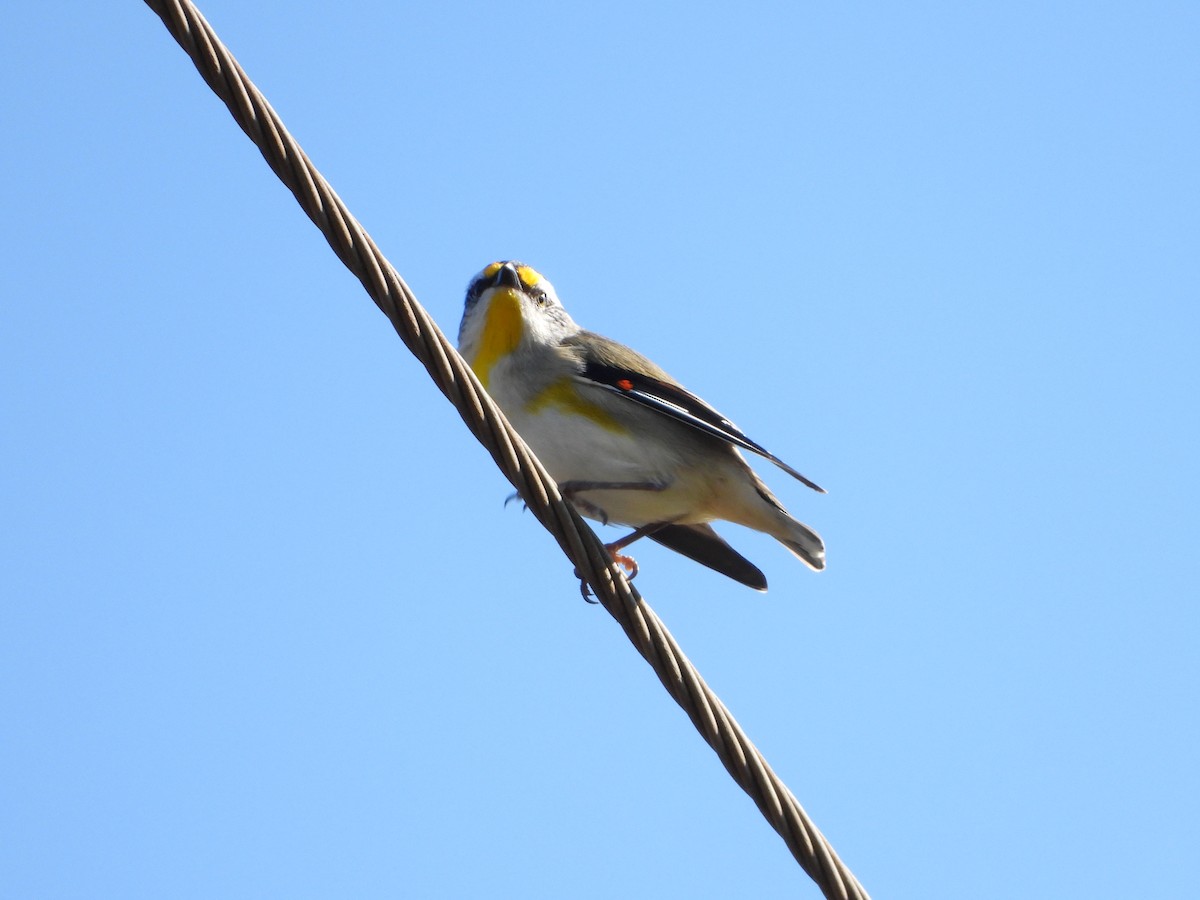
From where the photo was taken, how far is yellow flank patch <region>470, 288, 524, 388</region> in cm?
677

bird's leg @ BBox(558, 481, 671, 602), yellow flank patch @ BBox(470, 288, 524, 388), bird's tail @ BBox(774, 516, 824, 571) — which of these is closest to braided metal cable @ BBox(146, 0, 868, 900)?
bird's leg @ BBox(558, 481, 671, 602)

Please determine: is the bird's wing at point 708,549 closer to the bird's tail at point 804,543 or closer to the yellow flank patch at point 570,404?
the bird's tail at point 804,543

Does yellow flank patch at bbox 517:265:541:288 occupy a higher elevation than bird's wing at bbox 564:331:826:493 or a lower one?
higher

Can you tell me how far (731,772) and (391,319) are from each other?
1463mm

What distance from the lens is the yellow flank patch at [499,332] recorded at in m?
6.77

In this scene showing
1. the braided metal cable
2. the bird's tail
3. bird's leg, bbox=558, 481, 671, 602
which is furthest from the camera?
the bird's tail

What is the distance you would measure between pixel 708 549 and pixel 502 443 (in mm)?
3797

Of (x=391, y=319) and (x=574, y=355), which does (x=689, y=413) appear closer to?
(x=574, y=355)

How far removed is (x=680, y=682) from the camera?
11.6ft

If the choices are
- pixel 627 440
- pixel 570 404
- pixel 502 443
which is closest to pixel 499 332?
pixel 570 404

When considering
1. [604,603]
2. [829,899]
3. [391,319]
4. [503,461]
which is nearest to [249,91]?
[391,319]

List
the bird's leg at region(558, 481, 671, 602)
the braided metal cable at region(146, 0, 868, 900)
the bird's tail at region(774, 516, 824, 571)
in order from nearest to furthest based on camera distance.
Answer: the braided metal cable at region(146, 0, 868, 900), the bird's leg at region(558, 481, 671, 602), the bird's tail at region(774, 516, 824, 571)

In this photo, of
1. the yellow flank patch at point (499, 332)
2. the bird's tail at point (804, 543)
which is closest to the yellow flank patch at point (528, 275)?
the yellow flank patch at point (499, 332)

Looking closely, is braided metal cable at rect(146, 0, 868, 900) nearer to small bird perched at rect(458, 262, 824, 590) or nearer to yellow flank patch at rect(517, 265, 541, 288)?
small bird perched at rect(458, 262, 824, 590)
